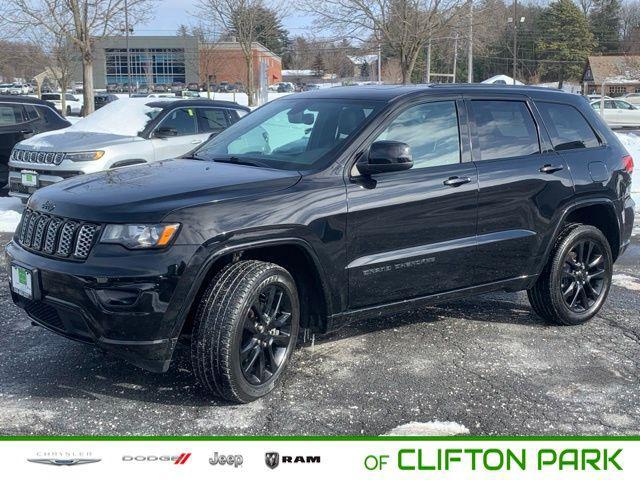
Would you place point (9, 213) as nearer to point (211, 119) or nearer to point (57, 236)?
point (211, 119)

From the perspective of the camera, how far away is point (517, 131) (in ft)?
17.1

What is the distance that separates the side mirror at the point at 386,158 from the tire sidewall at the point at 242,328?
0.81 meters

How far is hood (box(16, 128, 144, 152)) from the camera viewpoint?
30.7ft

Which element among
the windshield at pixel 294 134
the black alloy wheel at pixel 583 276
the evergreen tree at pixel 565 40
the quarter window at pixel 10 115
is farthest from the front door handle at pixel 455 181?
the evergreen tree at pixel 565 40

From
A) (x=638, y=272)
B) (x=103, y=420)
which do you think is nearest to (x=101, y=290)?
(x=103, y=420)

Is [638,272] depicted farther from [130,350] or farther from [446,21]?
[446,21]

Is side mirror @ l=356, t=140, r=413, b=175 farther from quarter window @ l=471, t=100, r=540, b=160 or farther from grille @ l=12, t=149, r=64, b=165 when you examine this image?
grille @ l=12, t=149, r=64, b=165

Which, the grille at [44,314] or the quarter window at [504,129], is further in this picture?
the quarter window at [504,129]

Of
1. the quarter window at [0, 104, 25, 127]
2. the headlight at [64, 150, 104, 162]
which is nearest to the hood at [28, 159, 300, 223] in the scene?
the headlight at [64, 150, 104, 162]

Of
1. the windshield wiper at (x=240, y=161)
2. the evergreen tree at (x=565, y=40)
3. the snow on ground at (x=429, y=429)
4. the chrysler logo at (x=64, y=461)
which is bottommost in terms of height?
the snow on ground at (x=429, y=429)

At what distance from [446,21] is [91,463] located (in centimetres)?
1576

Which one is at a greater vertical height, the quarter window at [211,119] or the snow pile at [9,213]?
the quarter window at [211,119]

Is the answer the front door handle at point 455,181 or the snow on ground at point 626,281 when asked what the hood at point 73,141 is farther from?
the snow on ground at point 626,281

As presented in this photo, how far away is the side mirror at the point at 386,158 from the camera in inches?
165
